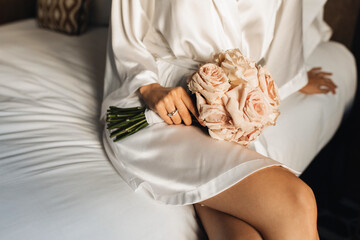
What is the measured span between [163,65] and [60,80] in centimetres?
56

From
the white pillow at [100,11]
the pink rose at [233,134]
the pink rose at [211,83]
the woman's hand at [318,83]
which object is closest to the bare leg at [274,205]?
the pink rose at [233,134]

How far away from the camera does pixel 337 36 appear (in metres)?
2.08

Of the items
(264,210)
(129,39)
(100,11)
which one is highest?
(129,39)

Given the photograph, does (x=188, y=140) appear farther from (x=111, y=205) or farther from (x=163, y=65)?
(x=163, y=65)

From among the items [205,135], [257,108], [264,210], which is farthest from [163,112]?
[264,210]

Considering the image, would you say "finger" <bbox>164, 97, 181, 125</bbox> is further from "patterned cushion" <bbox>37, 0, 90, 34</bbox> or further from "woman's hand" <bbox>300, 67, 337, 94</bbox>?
"patterned cushion" <bbox>37, 0, 90, 34</bbox>

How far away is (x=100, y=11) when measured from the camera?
2336mm

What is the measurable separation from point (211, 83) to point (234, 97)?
7cm

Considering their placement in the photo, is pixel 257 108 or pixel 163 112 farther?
pixel 163 112

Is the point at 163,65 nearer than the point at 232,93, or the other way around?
the point at 232,93

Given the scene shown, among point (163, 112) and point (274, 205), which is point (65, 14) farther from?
point (274, 205)

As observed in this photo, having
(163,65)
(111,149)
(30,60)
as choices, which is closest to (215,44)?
(163,65)

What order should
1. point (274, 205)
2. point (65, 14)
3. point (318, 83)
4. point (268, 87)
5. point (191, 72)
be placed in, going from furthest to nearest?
point (65, 14), point (318, 83), point (191, 72), point (268, 87), point (274, 205)

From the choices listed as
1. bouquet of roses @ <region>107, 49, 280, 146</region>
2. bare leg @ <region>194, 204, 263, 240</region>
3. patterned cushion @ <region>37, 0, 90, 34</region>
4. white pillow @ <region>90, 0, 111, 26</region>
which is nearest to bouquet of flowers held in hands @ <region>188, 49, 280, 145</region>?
bouquet of roses @ <region>107, 49, 280, 146</region>
